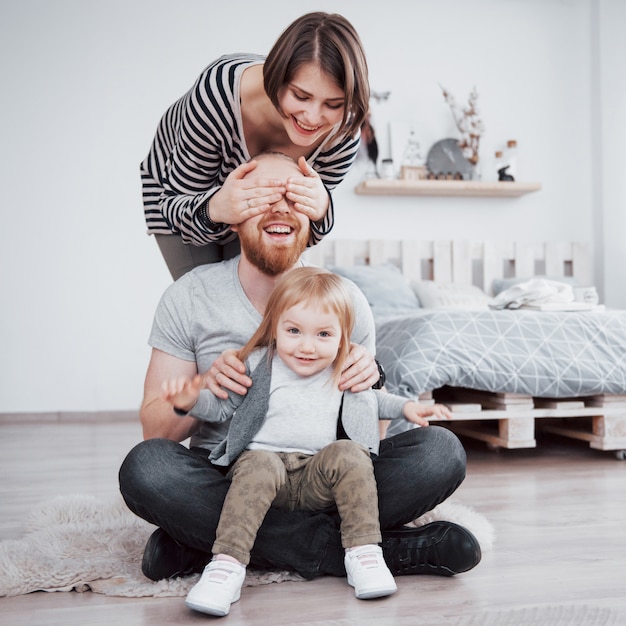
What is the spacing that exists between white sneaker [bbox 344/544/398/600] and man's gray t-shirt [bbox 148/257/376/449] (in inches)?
14.1

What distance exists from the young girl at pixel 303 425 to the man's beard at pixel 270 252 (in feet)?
0.12

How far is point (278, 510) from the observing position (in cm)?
128

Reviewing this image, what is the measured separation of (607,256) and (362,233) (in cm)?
143

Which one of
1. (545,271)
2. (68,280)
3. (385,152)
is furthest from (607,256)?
(68,280)

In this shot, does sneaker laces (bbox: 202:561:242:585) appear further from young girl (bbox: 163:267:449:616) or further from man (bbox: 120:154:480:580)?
man (bbox: 120:154:480:580)

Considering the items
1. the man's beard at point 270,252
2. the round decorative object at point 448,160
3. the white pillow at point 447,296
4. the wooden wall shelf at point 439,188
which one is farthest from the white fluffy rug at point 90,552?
the round decorative object at point 448,160

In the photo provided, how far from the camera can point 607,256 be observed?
4242 millimetres

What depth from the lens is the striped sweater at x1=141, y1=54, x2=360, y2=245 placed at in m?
1.46

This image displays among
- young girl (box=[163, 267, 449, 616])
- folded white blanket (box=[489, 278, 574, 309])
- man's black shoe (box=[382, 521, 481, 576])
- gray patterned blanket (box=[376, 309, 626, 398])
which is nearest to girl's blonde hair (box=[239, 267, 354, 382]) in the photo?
young girl (box=[163, 267, 449, 616])

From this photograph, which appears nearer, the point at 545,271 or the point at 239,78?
the point at 239,78

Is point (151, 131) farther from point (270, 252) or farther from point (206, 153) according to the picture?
point (270, 252)

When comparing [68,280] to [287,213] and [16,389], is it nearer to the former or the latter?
[16,389]

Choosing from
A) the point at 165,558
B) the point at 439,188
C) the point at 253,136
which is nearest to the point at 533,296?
the point at 439,188

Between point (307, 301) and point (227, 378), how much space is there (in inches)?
7.8
